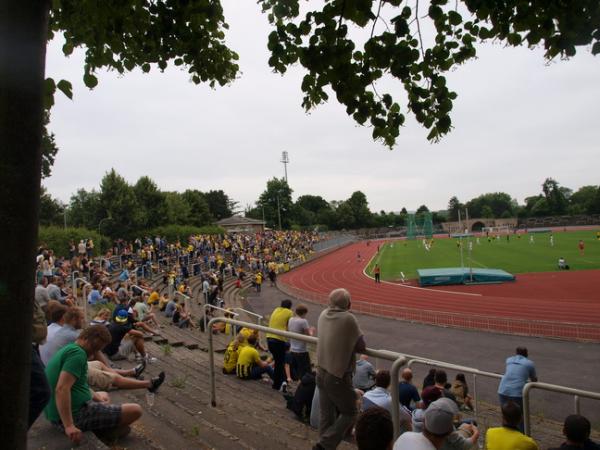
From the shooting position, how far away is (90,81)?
155 inches

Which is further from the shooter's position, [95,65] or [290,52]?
[95,65]

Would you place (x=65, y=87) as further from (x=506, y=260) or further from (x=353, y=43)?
(x=506, y=260)

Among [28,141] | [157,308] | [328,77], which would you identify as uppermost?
[328,77]

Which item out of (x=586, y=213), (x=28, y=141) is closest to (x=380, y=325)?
(x=28, y=141)

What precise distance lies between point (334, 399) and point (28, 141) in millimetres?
3056

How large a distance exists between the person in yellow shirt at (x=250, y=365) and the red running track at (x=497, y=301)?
14.5 metres

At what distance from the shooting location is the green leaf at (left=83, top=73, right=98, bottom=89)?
12.9 feet

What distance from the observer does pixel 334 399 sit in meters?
3.82

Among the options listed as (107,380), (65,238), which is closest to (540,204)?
(65,238)

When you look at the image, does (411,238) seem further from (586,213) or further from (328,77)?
(328,77)

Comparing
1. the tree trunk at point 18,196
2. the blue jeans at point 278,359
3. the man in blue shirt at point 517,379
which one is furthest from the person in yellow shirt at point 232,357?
the tree trunk at point 18,196

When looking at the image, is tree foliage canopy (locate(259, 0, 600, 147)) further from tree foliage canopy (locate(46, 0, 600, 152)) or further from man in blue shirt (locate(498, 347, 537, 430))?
man in blue shirt (locate(498, 347, 537, 430))

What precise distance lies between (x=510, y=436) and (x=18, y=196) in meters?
4.41

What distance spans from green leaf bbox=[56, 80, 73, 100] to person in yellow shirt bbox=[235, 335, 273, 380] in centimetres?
537
